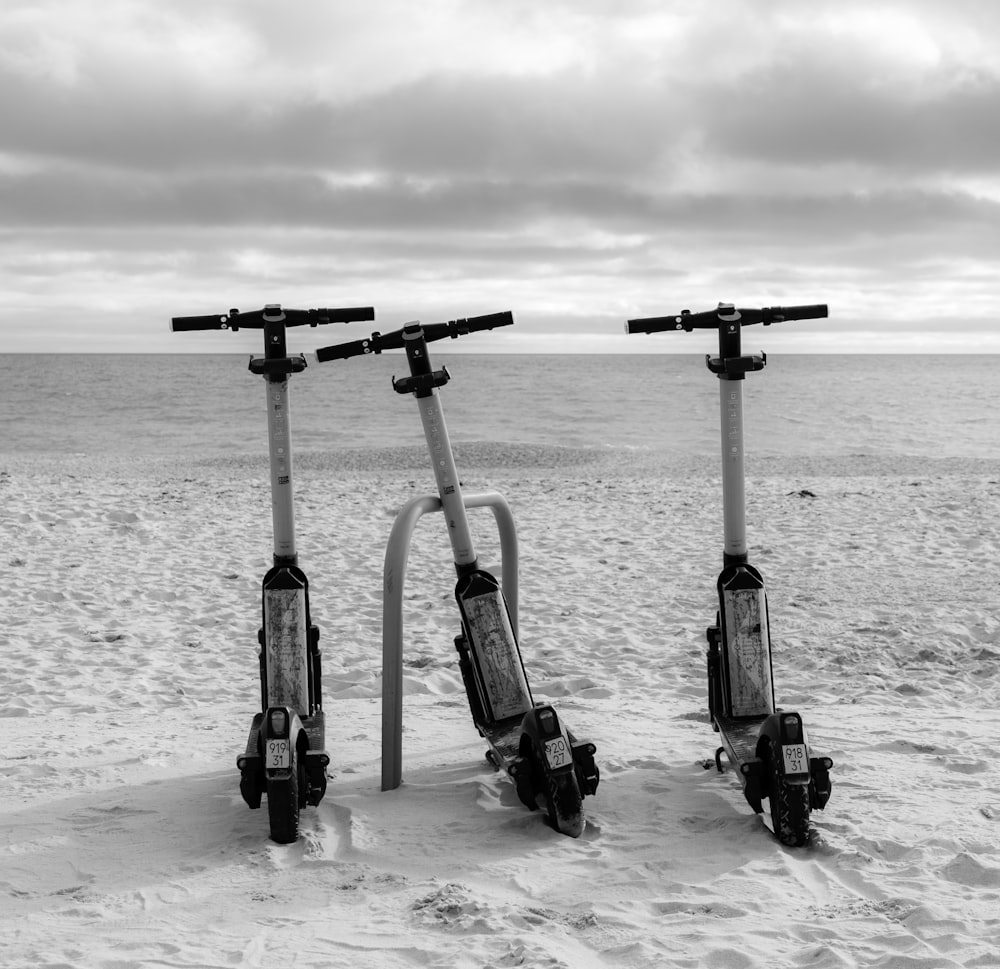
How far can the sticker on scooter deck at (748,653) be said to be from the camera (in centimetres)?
405

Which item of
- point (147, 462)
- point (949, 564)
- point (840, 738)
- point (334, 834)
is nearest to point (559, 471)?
point (147, 462)

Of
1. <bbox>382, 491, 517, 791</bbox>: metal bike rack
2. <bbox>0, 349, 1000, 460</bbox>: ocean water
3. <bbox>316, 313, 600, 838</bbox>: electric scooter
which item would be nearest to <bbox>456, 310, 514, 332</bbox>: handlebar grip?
<bbox>316, 313, 600, 838</bbox>: electric scooter

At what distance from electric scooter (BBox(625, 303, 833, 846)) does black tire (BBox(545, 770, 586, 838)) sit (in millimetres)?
559

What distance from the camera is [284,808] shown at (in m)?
3.50

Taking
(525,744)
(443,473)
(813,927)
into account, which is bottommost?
(813,927)

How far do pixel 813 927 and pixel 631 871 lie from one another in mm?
585

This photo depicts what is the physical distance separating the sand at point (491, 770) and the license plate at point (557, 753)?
27 centimetres

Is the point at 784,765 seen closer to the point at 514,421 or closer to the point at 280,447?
the point at 280,447

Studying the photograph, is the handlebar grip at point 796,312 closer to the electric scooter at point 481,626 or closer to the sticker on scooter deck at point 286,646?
the electric scooter at point 481,626

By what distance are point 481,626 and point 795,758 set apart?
1.17 metres

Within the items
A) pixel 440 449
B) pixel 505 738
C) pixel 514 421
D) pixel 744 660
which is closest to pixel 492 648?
pixel 505 738

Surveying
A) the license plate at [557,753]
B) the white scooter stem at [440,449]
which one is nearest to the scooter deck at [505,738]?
the license plate at [557,753]

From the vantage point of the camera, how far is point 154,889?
10.6 feet

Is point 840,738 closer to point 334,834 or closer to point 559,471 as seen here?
point 334,834
